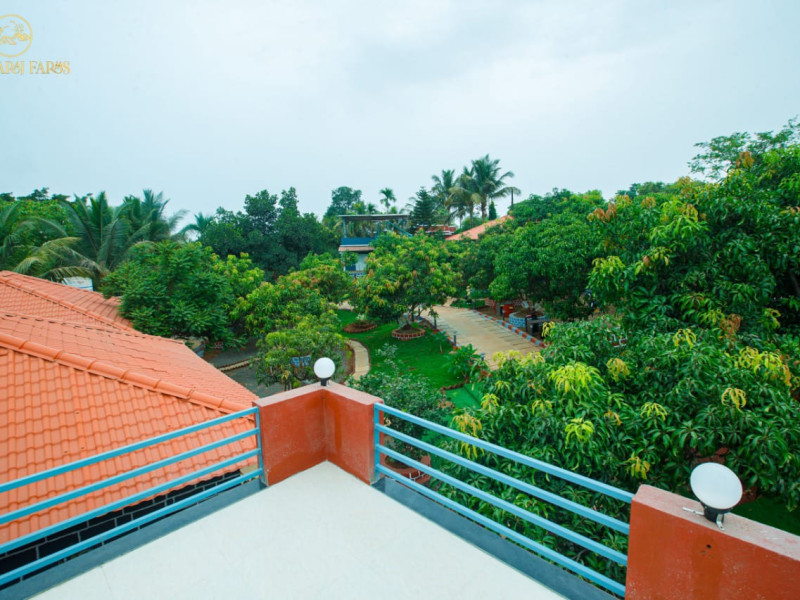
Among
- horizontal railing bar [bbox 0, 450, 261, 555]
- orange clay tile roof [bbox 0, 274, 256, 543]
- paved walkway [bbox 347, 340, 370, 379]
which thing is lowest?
paved walkway [bbox 347, 340, 370, 379]

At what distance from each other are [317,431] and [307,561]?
1.28 metres

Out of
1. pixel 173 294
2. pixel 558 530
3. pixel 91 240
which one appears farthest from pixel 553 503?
pixel 91 240

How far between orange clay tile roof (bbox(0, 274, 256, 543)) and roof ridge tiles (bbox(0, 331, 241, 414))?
13 mm

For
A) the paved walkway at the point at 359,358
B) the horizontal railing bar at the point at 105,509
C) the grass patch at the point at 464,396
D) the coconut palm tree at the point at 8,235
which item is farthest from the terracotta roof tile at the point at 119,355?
the coconut palm tree at the point at 8,235

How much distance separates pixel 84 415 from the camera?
5.48m

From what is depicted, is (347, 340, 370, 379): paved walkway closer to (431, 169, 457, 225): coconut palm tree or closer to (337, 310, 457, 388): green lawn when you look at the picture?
(337, 310, 457, 388): green lawn

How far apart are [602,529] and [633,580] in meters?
2.26

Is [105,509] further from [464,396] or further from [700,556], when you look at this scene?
[464,396]

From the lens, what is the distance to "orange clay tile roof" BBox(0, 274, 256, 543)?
4.65 meters

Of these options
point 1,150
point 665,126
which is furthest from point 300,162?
point 665,126

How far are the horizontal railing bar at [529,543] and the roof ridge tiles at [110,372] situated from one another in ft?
12.7

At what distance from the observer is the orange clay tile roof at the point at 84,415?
4652 millimetres

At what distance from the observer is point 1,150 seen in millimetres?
18391

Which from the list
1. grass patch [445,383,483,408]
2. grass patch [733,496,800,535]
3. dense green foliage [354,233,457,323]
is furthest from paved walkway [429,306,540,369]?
grass patch [733,496,800,535]
